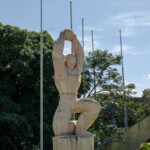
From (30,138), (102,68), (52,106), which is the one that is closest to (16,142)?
(30,138)

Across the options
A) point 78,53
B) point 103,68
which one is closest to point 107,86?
point 103,68

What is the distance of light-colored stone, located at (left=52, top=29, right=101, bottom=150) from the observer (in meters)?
10.7

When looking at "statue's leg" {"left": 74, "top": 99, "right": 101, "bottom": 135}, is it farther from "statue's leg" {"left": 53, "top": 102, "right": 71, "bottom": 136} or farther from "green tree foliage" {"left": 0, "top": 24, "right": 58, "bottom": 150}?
"green tree foliage" {"left": 0, "top": 24, "right": 58, "bottom": 150}

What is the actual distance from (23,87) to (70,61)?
1157 centimetres

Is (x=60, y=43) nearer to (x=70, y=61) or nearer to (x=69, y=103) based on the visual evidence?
(x=70, y=61)

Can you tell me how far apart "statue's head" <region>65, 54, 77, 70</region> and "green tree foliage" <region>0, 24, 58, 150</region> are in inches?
360

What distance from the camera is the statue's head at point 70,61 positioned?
1120 centimetres

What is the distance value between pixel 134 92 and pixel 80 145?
60.2ft

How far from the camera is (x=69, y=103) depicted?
10898 mm

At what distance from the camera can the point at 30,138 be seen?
20812 millimetres

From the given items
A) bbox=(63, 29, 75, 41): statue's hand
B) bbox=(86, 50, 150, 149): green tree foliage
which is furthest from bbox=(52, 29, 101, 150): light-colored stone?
bbox=(86, 50, 150, 149): green tree foliage

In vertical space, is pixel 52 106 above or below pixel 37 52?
below

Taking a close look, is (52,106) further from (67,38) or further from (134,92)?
(67,38)

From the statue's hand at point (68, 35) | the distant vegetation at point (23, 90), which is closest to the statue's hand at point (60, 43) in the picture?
the statue's hand at point (68, 35)
